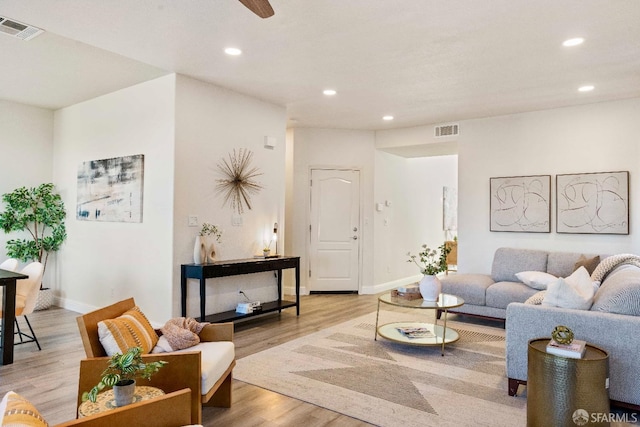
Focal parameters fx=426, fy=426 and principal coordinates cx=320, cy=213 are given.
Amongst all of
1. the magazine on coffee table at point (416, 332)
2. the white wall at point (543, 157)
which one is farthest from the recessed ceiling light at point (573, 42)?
the magazine on coffee table at point (416, 332)

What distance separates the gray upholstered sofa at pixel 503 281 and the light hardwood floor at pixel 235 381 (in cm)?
130

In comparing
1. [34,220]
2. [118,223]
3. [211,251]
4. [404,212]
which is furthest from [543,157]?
[34,220]

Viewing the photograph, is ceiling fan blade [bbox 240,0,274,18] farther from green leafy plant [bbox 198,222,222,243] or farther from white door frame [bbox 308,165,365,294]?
white door frame [bbox 308,165,365,294]

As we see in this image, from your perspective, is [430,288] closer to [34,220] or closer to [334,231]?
[334,231]

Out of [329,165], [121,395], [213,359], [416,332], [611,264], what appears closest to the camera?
[121,395]

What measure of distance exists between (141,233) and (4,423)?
3704mm

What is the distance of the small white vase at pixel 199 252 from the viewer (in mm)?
4418

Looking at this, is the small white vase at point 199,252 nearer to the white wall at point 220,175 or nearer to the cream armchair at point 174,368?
the white wall at point 220,175

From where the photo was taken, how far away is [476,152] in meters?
6.20

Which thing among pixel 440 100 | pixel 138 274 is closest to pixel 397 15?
pixel 440 100

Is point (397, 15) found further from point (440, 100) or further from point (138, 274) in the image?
point (138, 274)

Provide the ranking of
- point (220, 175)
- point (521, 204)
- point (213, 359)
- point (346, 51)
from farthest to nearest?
point (521, 204)
point (220, 175)
point (346, 51)
point (213, 359)

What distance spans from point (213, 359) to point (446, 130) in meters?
5.22

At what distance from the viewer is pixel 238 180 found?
5.05 meters
